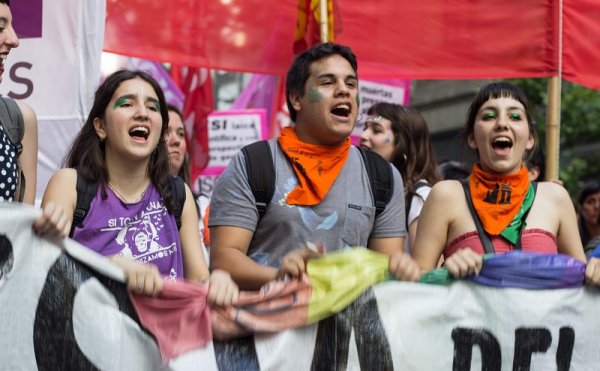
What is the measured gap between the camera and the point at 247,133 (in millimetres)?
8633

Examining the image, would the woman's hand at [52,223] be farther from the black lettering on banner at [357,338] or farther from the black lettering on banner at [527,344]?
the black lettering on banner at [527,344]

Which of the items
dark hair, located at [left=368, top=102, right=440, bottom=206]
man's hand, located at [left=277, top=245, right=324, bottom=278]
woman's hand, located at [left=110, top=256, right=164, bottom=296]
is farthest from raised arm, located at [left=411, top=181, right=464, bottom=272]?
dark hair, located at [left=368, top=102, right=440, bottom=206]

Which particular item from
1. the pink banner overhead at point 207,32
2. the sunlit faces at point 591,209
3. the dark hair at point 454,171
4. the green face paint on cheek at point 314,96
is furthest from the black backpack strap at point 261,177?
the sunlit faces at point 591,209

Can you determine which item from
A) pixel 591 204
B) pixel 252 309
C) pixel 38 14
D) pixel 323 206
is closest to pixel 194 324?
pixel 252 309

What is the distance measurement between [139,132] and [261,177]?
0.52 m

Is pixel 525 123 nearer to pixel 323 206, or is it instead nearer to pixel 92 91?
pixel 323 206

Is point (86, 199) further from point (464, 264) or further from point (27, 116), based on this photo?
point (464, 264)

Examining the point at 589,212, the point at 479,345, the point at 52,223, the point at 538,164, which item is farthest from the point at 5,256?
the point at 589,212

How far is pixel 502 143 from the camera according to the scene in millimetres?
4473

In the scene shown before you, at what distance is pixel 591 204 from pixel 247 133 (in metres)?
2.72

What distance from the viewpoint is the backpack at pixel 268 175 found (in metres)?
4.17

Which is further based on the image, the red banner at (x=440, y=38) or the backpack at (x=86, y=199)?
the red banner at (x=440, y=38)

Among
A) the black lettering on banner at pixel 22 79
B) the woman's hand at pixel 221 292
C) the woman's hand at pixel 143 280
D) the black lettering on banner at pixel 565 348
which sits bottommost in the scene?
the black lettering on banner at pixel 565 348

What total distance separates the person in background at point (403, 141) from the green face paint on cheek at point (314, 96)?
4.30 ft
